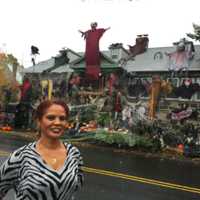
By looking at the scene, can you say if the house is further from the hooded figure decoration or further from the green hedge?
the green hedge

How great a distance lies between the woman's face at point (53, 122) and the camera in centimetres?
344

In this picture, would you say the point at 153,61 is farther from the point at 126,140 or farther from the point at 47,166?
the point at 47,166

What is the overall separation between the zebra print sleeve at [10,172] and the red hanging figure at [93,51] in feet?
93.2

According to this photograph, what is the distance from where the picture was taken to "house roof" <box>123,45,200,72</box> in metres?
36.0

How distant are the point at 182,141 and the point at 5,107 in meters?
16.5

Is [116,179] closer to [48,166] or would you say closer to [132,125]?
[48,166]

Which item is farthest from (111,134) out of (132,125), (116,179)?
(116,179)

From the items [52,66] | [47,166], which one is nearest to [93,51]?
[52,66]

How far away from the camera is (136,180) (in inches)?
475

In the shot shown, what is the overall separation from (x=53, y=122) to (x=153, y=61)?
119ft

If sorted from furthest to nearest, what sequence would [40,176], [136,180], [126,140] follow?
[126,140], [136,180], [40,176]

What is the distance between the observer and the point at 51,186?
10.8 feet

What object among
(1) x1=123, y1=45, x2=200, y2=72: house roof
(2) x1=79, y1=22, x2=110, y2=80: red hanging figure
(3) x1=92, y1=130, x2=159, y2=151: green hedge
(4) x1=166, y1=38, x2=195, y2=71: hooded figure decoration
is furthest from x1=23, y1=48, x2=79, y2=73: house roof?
(3) x1=92, y1=130, x2=159, y2=151: green hedge

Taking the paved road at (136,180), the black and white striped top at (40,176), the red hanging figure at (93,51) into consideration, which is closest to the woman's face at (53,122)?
the black and white striped top at (40,176)
